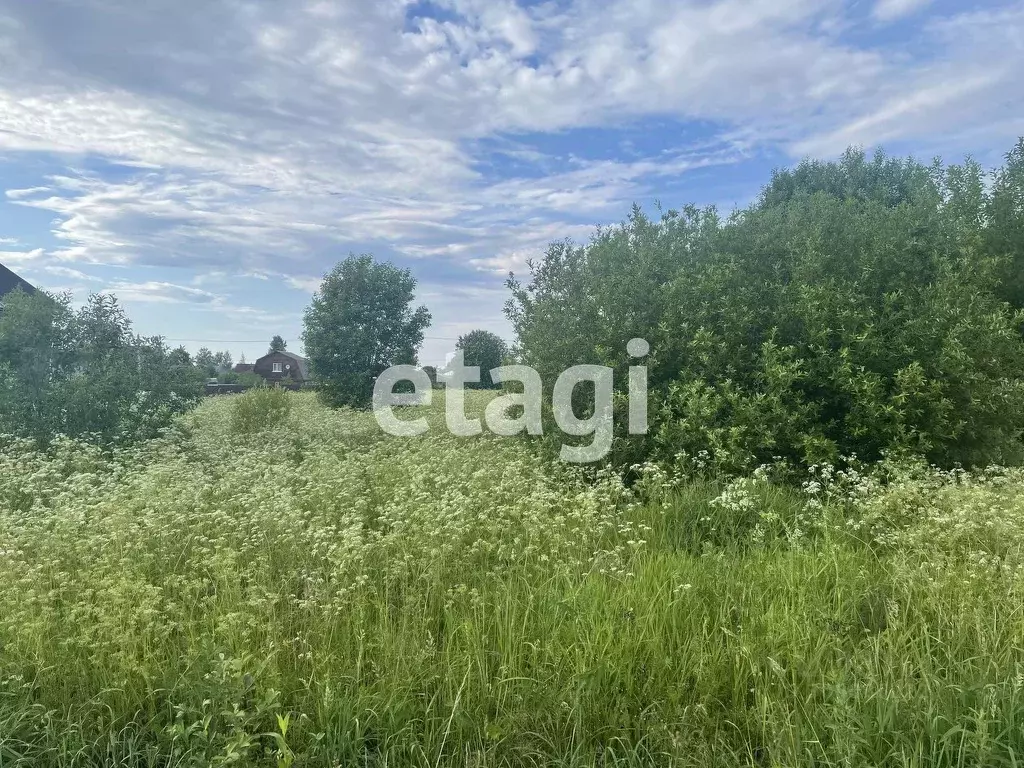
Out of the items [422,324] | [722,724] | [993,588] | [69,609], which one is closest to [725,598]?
[722,724]

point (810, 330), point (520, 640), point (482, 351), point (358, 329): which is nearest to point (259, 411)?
point (358, 329)

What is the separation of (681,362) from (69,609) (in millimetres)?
8149

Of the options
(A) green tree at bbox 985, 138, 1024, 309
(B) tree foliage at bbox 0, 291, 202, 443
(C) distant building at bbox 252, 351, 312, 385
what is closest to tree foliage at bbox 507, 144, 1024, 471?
(A) green tree at bbox 985, 138, 1024, 309

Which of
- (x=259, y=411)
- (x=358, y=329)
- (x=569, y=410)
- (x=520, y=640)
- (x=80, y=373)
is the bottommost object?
(x=520, y=640)

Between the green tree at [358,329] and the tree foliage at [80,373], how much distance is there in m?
11.1

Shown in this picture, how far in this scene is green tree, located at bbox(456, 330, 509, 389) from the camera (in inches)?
1495

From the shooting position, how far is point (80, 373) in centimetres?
1239

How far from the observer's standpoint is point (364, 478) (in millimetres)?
8531

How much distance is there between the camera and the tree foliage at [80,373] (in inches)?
465

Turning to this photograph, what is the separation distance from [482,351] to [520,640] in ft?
131

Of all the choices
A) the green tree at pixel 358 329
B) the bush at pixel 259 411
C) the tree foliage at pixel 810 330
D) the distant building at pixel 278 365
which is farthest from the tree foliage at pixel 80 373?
the distant building at pixel 278 365

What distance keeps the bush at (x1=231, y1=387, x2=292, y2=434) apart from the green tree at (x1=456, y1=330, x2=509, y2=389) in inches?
627

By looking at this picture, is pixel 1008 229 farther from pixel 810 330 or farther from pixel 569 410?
pixel 569 410

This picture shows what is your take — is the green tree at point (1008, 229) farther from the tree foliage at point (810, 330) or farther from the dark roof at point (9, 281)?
the dark roof at point (9, 281)
